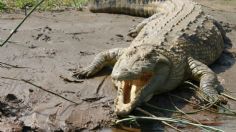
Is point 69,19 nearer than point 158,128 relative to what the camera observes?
No

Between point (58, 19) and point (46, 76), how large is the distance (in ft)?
8.70

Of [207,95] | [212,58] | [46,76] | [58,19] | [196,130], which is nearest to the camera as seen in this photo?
[196,130]

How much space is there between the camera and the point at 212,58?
659cm

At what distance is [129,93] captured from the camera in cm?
520

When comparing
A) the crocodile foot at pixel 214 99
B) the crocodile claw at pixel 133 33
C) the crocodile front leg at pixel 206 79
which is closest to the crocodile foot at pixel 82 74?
the crocodile front leg at pixel 206 79

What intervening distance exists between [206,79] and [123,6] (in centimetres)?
378

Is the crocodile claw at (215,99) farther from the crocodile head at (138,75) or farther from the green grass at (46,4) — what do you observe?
the green grass at (46,4)

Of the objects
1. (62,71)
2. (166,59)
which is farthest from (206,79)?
(62,71)

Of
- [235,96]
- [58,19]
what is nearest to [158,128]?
[235,96]

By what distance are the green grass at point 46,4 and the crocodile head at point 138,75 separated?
3932 millimetres

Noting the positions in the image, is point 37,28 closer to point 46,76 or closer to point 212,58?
point 46,76

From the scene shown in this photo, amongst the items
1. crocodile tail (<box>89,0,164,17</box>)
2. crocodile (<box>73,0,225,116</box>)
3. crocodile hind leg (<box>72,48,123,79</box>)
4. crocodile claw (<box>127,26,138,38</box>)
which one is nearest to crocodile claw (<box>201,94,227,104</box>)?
crocodile (<box>73,0,225,116</box>)

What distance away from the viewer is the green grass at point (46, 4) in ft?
29.6

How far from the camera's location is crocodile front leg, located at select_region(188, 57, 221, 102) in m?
5.54
